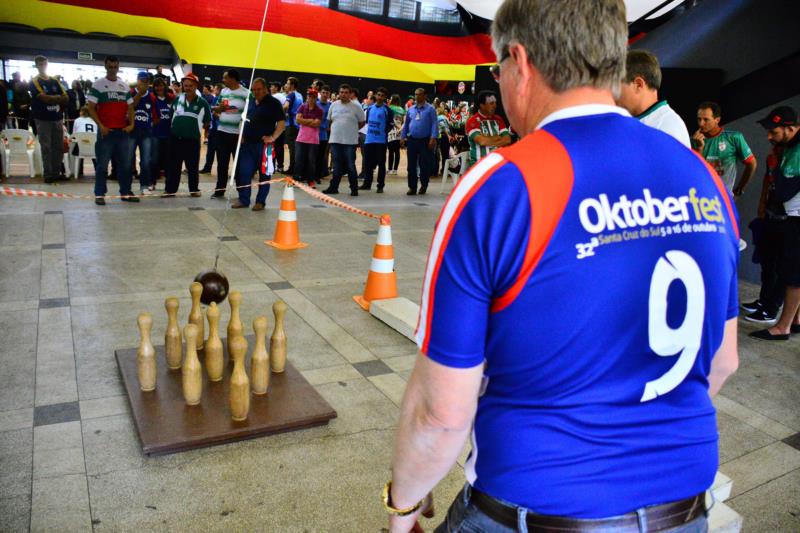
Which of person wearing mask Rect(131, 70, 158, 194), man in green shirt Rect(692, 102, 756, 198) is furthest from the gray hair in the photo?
person wearing mask Rect(131, 70, 158, 194)

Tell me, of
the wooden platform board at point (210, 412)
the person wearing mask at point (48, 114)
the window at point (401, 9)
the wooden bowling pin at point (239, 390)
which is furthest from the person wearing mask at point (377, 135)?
the window at point (401, 9)

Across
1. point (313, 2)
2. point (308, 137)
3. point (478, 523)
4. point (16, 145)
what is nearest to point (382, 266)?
point (478, 523)

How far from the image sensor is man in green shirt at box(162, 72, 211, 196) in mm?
9875

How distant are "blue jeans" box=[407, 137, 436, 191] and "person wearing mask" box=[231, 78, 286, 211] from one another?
3286mm

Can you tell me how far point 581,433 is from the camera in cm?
118

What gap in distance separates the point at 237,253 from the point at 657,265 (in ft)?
21.2

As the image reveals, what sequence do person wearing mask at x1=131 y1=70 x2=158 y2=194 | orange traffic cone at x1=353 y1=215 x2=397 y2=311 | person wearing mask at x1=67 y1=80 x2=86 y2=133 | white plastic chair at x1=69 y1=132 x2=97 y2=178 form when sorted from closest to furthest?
orange traffic cone at x1=353 y1=215 x2=397 y2=311 → person wearing mask at x1=131 y1=70 x2=158 y2=194 → white plastic chair at x1=69 y1=132 x2=97 y2=178 → person wearing mask at x1=67 y1=80 x2=86 y2=133

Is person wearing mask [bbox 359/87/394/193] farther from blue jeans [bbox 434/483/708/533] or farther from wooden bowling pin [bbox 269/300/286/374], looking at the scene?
blue jeans [bbox 434/483/708/533]

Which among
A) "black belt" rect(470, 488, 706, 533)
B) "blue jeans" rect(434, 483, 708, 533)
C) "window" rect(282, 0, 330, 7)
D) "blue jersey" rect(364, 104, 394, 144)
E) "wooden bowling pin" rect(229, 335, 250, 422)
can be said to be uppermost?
"window" rect(282, 0, 330, 7)

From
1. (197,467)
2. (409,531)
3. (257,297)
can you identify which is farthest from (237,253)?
(409,531)

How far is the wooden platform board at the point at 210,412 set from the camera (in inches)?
127

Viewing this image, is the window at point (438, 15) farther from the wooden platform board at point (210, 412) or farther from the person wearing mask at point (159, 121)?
the wooden platform board at point (210, 412)

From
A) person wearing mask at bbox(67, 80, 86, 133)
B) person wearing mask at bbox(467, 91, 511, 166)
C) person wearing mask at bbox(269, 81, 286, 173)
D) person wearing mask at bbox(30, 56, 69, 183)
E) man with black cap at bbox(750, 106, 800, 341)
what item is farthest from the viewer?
person wearing mask at bbox(67, 80, 86, 133)

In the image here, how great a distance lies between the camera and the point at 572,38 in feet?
4.02
